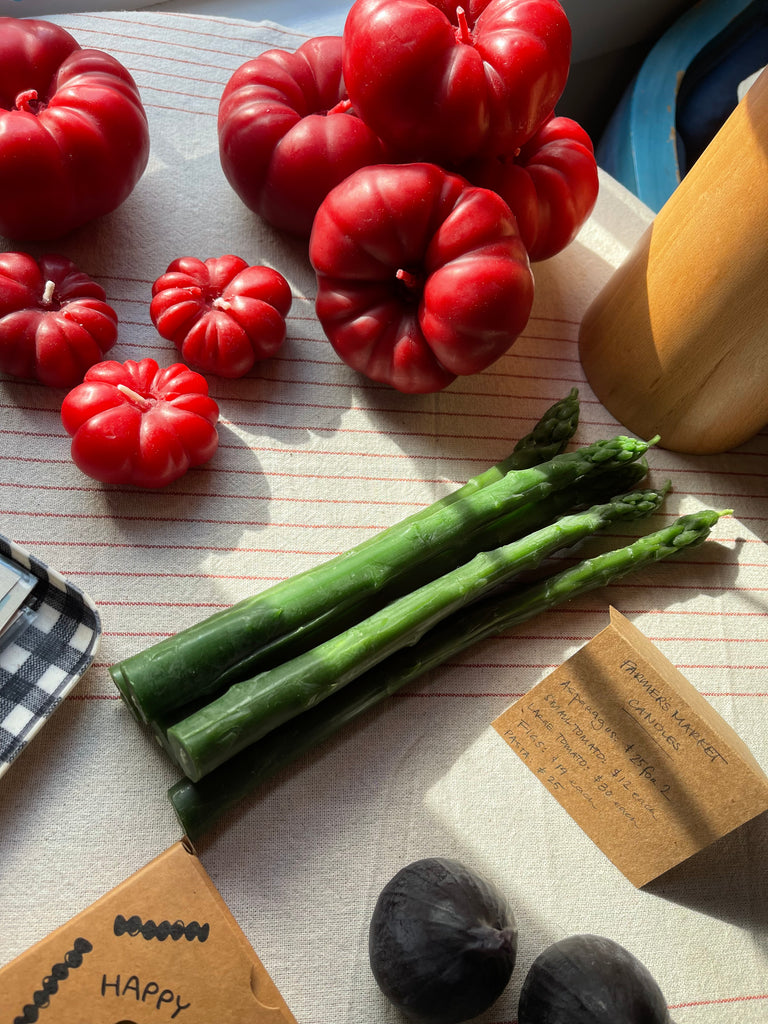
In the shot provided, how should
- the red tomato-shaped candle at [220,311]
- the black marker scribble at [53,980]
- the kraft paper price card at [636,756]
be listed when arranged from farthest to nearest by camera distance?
the red tomato-shaped candle at [220,311]
the kraft paper price card at [636,756]
the black marker scribble at [53,980]

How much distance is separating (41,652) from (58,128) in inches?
25.1

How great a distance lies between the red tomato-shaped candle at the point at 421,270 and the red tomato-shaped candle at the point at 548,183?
3.9 inches

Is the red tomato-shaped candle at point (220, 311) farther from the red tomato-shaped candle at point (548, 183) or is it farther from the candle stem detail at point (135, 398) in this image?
the red tomato-shaped candle at point (548, 183)

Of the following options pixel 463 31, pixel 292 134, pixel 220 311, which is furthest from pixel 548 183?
pixel 220 311

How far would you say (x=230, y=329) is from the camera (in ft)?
3.55

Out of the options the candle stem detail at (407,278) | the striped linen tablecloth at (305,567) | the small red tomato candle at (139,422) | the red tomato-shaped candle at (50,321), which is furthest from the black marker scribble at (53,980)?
the candle stem detail at (407,278)

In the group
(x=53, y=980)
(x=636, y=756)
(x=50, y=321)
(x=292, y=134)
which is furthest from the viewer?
(x=292, y=134)

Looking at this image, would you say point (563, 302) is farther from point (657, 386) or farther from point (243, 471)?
point (243, 471)

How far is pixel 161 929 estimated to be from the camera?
760 mm

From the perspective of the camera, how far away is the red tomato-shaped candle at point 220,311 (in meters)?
1.08

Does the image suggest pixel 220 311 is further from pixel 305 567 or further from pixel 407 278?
pixel 305 567

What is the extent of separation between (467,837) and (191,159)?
42.2 inches

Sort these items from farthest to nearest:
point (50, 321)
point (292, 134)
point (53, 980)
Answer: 1. point (292, 134)
2. point (50, 321)
3. point (53, 980)

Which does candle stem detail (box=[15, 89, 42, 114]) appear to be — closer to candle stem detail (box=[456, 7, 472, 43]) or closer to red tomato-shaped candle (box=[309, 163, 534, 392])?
red tomato-shaped candle (box=[309, 163, 534, 392])
